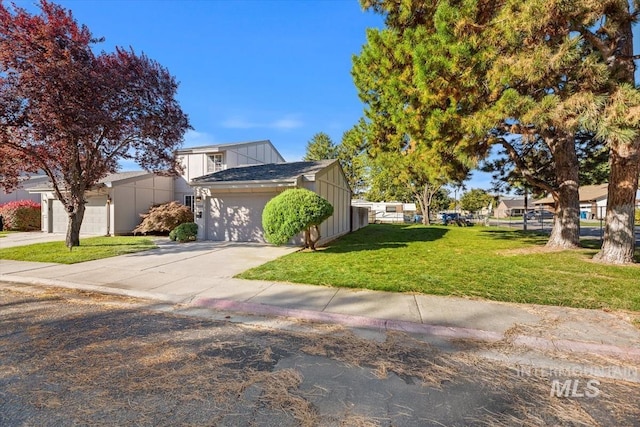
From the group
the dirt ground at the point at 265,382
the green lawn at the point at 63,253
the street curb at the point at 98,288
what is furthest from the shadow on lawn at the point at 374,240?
the green lawn at the point at 63,253

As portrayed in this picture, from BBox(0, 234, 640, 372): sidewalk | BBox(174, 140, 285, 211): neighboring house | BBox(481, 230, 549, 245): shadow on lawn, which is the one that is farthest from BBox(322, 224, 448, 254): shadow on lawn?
BBox(174, 140, 285, 211): neighboring house

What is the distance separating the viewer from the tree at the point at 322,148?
125 feet

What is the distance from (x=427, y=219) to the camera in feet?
97.8

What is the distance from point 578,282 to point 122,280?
31.1 ft

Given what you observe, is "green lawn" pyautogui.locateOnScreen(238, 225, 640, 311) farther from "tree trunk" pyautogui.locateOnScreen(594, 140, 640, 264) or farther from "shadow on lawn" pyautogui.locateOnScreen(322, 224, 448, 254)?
"shadow on lawn" pyautogui.locateOnScreen(322, 224, 448, 254)

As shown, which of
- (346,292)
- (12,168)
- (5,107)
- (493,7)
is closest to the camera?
(346,292)

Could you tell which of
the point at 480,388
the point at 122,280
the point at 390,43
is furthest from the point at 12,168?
the point at 480,388

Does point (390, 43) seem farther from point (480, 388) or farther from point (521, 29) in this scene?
point (480, 388)

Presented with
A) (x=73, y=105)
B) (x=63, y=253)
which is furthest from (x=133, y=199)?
(x=73, y=105)

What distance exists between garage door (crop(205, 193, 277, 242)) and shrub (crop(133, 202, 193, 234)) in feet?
12.7

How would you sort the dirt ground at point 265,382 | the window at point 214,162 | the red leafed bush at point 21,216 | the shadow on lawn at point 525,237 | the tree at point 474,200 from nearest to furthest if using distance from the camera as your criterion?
the dirt ground at point 265,382, the shadow on lawn at point 525,237, the red leafed bush at point 21,216, the window at point 214,162, the tree at point 474,200

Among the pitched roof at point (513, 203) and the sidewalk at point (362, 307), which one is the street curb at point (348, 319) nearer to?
the sidewalk at point (362, 307)

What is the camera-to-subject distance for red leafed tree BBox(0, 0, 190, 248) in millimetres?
8344

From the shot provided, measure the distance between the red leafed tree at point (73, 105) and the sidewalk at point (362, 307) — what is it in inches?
165
